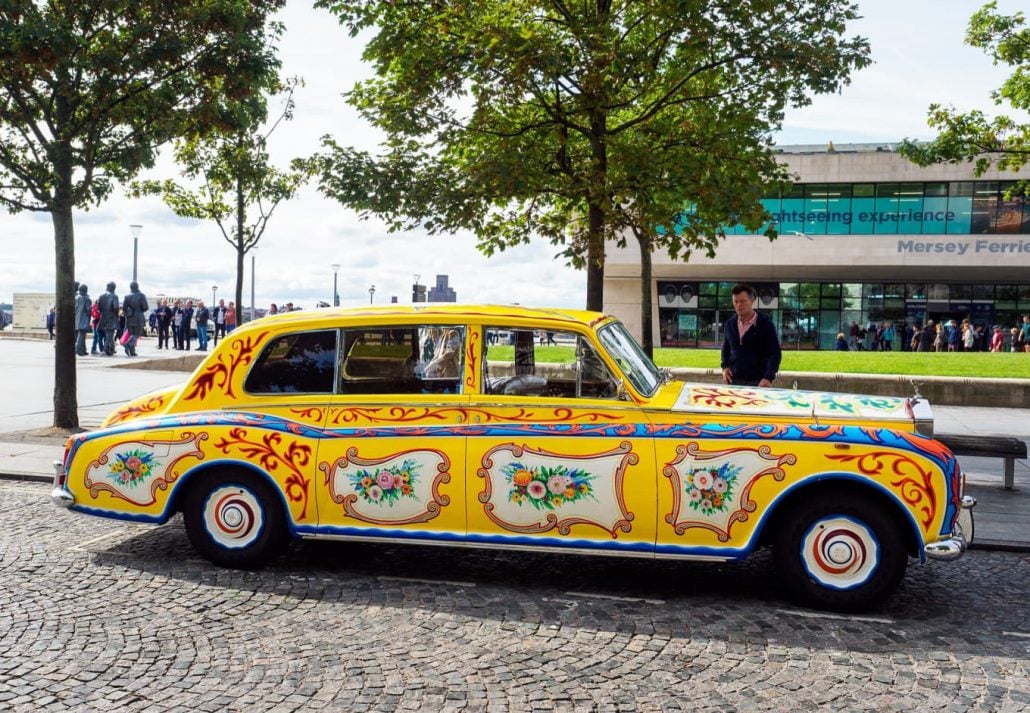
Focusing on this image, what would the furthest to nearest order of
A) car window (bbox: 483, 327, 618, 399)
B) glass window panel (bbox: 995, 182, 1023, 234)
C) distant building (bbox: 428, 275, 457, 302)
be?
glass window panel (bbox: 995, 182, 1023, 234)
distant building (bbox: 428, 275, 457, 302)
car window (bbox: 483, 327, 618, 399)

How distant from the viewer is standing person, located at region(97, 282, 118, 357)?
2473 centimetres

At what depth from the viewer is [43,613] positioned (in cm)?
466

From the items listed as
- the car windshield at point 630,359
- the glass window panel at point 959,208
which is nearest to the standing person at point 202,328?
the car windshield at point 630,359

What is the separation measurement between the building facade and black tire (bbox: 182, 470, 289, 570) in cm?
4022

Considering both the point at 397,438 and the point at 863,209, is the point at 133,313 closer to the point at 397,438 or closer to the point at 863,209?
the point at 397,438

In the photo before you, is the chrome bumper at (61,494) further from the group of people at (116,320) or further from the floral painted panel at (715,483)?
the group of people at (116,320)

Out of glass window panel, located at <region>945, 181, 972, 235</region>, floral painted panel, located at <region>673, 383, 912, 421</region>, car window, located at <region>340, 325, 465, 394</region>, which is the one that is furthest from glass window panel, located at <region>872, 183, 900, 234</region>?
car window, located at <region>340, 325, 465, 394</region>

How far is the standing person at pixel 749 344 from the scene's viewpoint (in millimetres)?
7789

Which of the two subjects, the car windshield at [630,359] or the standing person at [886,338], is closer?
the car windshield at [630,359]

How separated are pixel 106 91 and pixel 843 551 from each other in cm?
983

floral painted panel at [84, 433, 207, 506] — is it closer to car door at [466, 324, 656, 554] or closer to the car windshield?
car door at [466, 324, 656, 554]

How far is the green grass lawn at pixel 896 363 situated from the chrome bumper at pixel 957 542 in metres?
13.9

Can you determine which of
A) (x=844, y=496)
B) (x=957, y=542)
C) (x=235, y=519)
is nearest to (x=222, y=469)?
(x=235, y=519)

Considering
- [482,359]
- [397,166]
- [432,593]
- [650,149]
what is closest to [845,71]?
[650,149]
